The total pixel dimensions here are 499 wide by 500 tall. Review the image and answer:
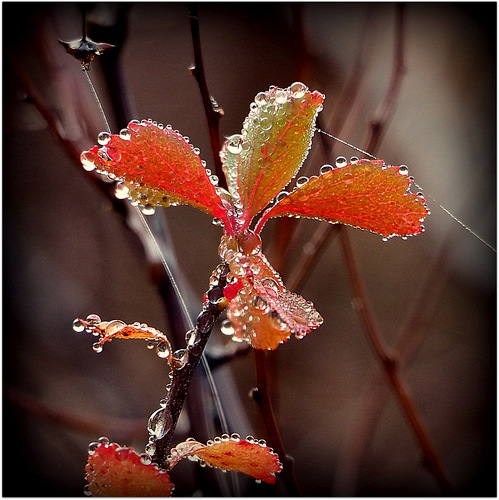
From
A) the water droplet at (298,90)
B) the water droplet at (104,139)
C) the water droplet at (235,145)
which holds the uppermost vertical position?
the water droplet at (298,90)

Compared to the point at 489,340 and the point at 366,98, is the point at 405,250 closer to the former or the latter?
the point at 489,340

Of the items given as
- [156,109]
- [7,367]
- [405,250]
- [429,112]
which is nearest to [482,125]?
[429,112]

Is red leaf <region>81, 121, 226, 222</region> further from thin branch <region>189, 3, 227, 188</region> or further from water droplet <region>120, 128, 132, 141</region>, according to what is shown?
thin branch <region>189, 3, 227, 188</region>

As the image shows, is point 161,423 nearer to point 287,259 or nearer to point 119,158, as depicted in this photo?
point 119,158

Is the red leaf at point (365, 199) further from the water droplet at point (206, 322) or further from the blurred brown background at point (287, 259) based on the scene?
the blurred brown background at point (287, 259)

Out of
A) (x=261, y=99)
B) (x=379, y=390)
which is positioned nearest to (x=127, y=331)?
(x=261, y=99)

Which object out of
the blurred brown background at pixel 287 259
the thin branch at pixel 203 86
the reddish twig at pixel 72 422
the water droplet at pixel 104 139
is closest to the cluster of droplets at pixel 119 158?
the water droplet at pixel 104 139
